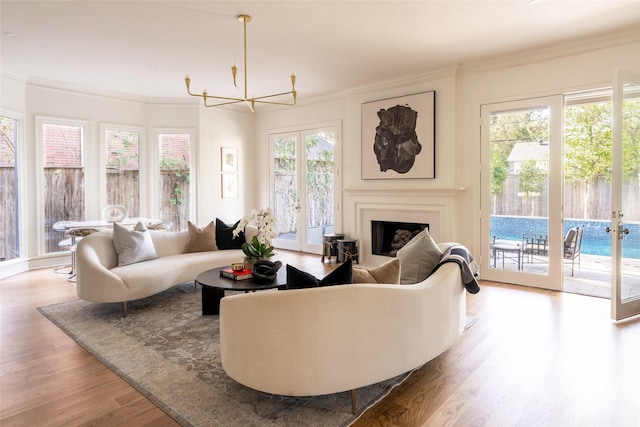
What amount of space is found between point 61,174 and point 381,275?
19.0 ft

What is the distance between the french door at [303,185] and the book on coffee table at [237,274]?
3.49 meters

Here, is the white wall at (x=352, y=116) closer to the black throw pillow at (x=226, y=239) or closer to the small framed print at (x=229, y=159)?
the small framed print at (x=229, y=159)

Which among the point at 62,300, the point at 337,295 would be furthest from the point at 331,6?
the point at 62,300

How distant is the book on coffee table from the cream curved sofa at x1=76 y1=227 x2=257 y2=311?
853 millimetres

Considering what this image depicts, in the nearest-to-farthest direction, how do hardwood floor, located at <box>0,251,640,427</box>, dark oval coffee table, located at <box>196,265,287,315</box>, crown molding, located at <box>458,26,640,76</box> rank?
hardwood floor, located at <box>0,251,640,427</box>
dark oval coffee table, located at <box>196,265,287,315</box>
crown molding, located at <box>458,26,640,76</box>

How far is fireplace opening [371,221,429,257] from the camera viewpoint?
5852 millimetres

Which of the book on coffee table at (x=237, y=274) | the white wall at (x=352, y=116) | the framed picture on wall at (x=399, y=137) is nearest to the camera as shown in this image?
the book on coffee table at (x=237, y=274)

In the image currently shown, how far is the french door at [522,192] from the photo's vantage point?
4.52 metres

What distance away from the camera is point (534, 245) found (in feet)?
15.4

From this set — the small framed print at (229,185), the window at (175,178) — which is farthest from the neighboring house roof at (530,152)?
the window at (175,178)

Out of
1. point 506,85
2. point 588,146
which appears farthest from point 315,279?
point 588,146

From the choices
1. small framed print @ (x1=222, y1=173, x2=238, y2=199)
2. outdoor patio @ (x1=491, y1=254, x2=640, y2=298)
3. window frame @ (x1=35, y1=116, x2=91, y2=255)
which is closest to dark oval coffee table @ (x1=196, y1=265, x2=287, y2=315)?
outdoor patio @ (x1=491, y1=254, x2=640, y2=298)

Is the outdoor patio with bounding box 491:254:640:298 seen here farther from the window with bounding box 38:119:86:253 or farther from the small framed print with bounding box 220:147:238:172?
the window with bounding box 38:119:86:253

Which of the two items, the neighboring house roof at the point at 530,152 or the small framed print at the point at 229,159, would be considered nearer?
the neighboring house roof at the point at 530,152
